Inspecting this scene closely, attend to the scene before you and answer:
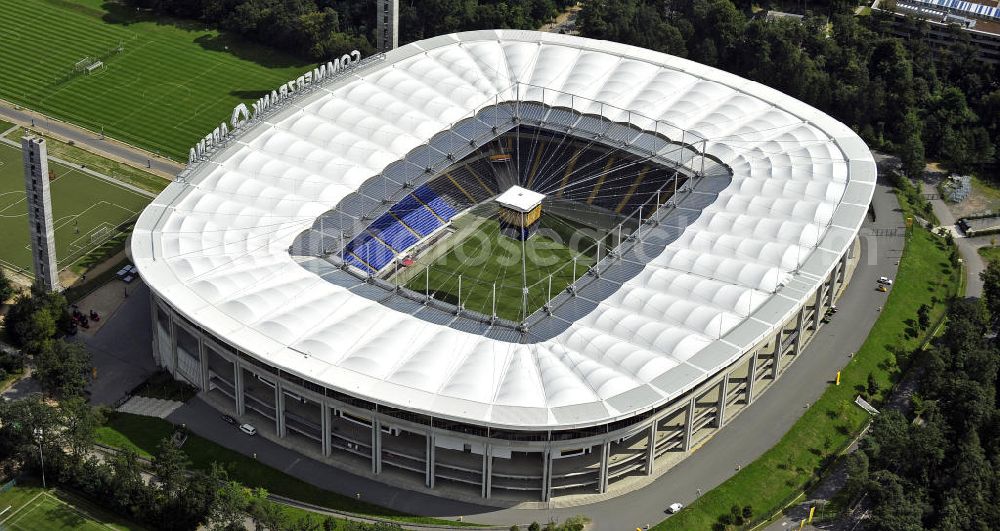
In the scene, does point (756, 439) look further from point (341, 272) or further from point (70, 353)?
point (70, 353)

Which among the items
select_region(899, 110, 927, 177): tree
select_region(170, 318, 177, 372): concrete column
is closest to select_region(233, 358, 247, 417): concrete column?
select_region(170, 318, 177, 372): concrete column

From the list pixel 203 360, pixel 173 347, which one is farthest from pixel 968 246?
pixel 173 347

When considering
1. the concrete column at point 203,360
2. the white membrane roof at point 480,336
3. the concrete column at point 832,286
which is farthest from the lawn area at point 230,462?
the concrete column at point 832,286

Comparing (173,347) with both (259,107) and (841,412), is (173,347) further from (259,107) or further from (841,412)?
(841,412)

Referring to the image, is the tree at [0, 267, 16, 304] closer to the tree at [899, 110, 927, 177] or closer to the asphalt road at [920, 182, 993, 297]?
the asphalt road at [920, 182, 993, 297]

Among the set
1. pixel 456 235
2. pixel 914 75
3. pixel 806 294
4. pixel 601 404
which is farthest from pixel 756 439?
pixel 914 75

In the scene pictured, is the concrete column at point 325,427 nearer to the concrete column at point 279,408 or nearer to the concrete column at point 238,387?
the concrete column at point 279,408
